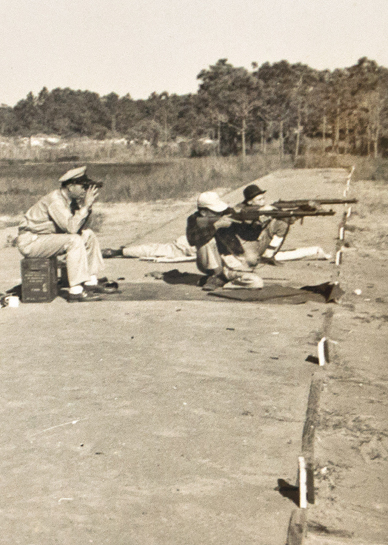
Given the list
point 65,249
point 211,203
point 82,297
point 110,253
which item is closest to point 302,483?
point 82,297

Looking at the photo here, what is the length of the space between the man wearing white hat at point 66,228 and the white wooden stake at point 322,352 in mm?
2781

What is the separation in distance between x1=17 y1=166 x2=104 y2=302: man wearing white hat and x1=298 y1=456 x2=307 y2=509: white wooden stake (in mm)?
4278

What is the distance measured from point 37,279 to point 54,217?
2.21 ft

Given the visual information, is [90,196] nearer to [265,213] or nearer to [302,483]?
→ [265,213]

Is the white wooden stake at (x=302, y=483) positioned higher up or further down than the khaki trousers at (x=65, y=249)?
further down

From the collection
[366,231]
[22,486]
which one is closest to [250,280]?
[22,486]

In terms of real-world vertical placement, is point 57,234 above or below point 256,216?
below

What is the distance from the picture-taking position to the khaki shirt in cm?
744

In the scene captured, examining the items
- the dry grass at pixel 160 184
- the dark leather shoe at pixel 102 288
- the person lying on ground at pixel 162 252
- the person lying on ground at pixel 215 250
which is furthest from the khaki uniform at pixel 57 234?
the dry grass at pixel 160 184

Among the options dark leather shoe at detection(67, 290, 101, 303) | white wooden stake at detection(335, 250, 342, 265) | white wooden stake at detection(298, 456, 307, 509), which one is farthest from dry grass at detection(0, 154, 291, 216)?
white wooden stake at detection(298, 456, 307, 509)

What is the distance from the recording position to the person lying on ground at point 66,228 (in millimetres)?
7434

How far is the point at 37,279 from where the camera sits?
753 cm

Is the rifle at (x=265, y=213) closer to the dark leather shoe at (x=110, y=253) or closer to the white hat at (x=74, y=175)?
the white hat at (x=74, y=175)

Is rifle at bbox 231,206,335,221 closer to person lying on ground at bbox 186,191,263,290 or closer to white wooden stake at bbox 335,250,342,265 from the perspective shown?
person lying on ground at bbox 186,191,263,290
